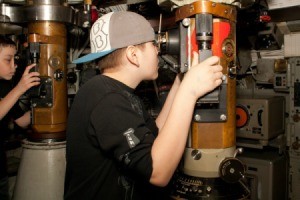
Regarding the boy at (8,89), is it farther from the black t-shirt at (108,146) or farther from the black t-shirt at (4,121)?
the black t-shirt at (108,146)

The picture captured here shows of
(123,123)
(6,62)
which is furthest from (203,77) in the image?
(6,62)

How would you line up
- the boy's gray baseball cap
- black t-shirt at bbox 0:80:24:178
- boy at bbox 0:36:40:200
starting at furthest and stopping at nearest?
black t-shirt at bbox 0:80:24:178
boy at bbox 0:36:40:200
the boy's gray baseball cap

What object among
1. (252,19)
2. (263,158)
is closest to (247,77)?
(263,158)

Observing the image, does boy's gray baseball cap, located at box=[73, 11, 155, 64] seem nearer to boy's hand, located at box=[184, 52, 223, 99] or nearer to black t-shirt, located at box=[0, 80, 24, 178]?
boy's hand, located at box=[184, 52, 223, 99]

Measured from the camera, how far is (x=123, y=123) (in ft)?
2.95

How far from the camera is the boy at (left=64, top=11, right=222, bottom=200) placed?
2.92ft

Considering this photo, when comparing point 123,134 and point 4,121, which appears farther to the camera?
point 4,121

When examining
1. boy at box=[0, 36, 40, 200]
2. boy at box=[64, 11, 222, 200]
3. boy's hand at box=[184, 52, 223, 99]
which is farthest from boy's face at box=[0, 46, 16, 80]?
boy's hand at box=[184, 52, 223, 99]

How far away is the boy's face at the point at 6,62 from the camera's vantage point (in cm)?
209

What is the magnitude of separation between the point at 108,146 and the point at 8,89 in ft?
5.62

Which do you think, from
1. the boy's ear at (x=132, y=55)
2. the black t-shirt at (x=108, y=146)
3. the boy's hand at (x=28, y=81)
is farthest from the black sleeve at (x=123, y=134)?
the boy's hand at (x=28, y=81)

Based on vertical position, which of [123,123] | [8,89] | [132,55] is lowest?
[123,123]

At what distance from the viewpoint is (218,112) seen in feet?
3.36

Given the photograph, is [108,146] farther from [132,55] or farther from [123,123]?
[132,55]
